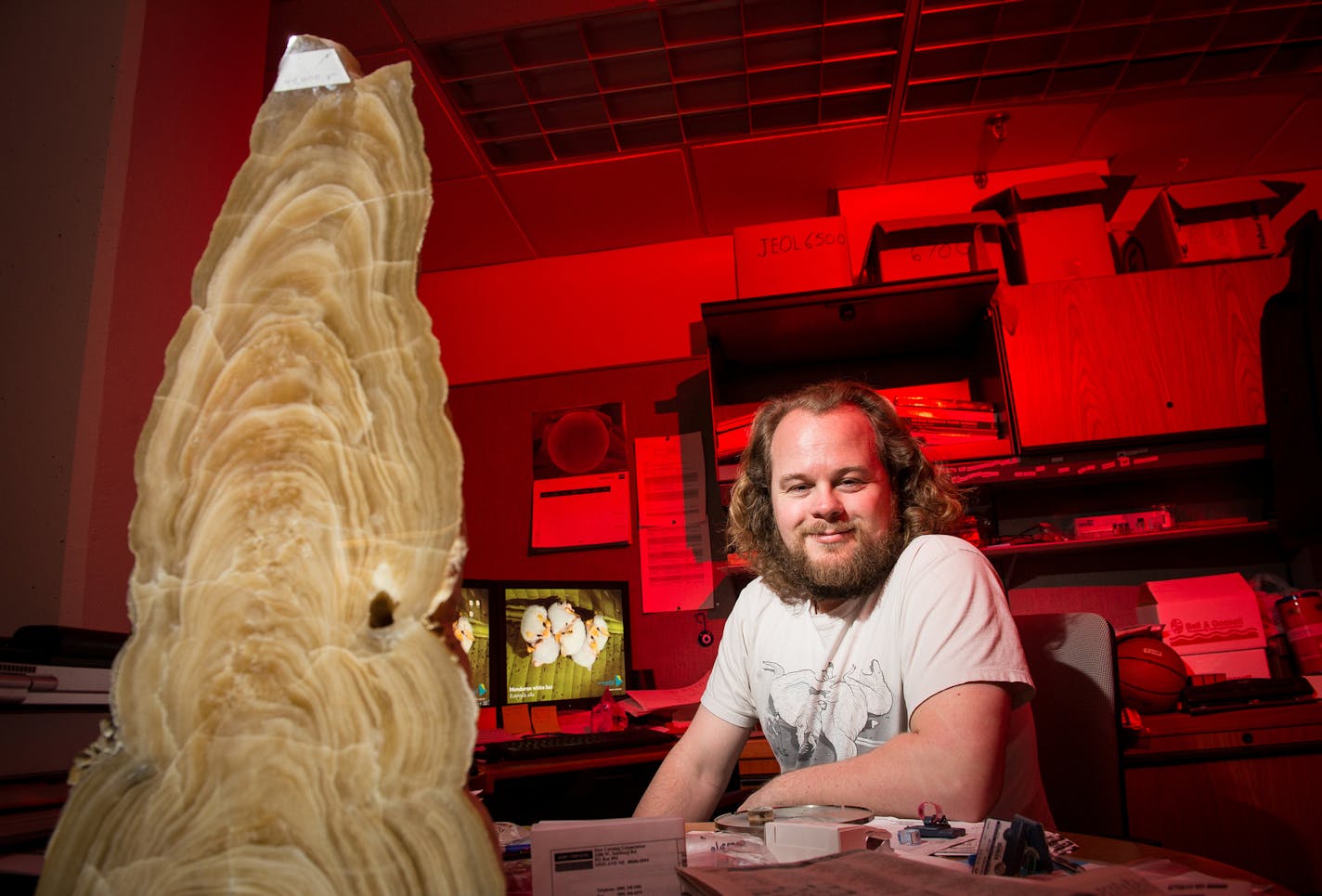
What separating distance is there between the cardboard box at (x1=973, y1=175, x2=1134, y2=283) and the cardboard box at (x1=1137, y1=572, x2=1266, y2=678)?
964 millimetres

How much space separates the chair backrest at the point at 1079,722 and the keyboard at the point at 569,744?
2.97ft

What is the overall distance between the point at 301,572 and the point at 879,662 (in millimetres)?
1010

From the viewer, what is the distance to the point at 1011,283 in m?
2.52

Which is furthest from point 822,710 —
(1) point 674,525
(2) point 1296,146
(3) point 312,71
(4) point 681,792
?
(2) point 1296,146

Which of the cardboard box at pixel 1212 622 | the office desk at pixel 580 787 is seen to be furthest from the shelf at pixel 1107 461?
the office desk at pixel 580 787

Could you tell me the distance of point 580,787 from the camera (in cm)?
200

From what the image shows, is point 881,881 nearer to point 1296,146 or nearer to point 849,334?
point 849,334

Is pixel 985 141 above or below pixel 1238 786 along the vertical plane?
above

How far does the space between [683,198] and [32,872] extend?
264 cm

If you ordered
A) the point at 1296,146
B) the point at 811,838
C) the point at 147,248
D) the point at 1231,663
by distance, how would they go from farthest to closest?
the point at 1296,146, the point at 1231,663, the point at 147,248, the point at 811,838

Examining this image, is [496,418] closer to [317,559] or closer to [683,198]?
[683,198]

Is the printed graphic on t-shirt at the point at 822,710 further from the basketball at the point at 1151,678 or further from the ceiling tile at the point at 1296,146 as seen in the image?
the ceiling tile at the point at 1296,146

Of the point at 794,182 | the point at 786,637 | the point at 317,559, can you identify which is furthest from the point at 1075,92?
the point at 317,559

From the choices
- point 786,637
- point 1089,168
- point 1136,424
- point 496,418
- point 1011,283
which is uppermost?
point 1089,168
